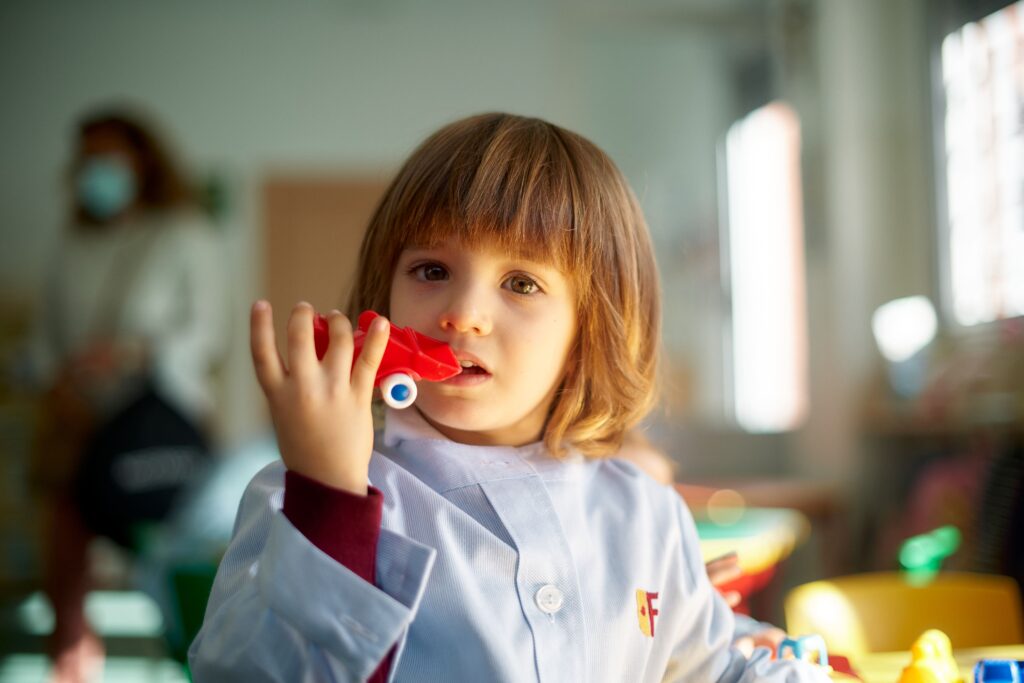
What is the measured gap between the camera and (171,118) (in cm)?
605

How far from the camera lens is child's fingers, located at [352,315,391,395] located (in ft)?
2.42

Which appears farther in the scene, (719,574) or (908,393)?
(908,393)

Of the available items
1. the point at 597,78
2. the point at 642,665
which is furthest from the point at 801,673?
the point at 597,78

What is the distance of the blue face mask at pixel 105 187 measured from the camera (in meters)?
2.97

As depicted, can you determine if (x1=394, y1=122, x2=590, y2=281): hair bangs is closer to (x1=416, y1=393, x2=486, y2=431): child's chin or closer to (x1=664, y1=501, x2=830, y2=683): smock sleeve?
(x1=416, y1=393, x2=486, y2=431): child's chin

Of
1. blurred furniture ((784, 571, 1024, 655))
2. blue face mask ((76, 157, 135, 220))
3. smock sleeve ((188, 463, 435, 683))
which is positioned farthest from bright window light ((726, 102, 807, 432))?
smock sleeve ((188, 463, 435, 683))

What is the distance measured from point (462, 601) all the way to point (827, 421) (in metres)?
3.57

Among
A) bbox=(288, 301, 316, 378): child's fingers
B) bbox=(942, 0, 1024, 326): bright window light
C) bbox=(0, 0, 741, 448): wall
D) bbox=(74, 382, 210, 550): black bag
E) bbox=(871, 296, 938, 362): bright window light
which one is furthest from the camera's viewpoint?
bbox=(0, 0, 741, 448): wall

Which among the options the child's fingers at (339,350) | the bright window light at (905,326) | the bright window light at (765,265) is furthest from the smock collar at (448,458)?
the bright window light at (765,265)

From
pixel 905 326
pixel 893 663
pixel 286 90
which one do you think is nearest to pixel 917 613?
pixel 893 663

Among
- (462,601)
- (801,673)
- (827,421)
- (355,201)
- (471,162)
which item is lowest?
(827,421)

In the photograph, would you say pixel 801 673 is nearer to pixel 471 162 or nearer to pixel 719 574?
pixel 719 574

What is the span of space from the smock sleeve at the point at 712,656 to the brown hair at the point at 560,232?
17cm

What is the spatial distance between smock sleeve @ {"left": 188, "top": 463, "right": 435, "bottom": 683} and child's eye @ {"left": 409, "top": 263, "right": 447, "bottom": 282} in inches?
10.8
